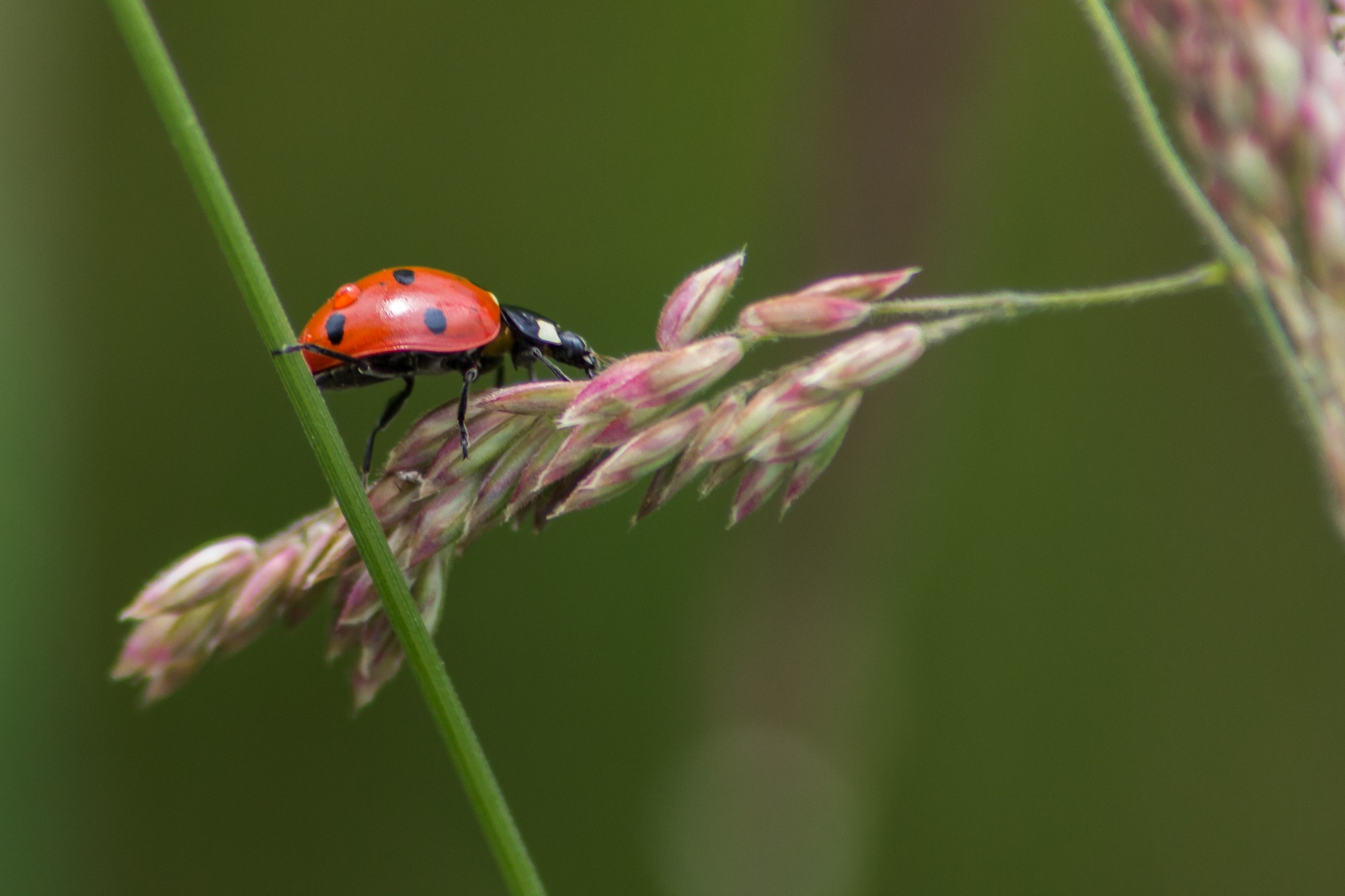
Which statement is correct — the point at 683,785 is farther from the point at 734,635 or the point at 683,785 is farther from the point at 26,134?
the point at 26,134

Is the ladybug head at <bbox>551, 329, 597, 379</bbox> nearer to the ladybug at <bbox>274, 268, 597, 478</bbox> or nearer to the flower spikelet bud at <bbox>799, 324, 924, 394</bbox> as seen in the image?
the ladybug at <bbox>274, 268, 597, 478</bbox>

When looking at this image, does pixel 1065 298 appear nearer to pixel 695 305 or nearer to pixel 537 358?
pixel 695 305

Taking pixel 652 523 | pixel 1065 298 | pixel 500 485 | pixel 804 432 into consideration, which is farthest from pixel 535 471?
pixel 652 523

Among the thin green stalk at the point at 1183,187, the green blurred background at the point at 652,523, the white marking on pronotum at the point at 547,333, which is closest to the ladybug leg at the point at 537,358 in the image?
the white marking on pronotum at the point at 547,333

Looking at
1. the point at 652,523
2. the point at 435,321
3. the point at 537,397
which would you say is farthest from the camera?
the point at 652,523

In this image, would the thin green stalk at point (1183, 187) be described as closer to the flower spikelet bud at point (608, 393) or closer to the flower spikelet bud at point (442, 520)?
the flower spikelet bud at point (608, 393)
